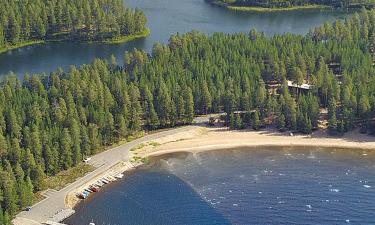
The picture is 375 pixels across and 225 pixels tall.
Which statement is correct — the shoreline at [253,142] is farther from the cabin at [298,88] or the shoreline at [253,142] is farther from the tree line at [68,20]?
the tree line at [68,20]

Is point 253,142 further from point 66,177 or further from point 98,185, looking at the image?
point 66,177


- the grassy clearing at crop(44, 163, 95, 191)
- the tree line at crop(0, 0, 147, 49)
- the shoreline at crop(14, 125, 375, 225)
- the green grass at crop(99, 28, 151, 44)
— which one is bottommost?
the grassy clearing at crop(44, 163, 95, 191)

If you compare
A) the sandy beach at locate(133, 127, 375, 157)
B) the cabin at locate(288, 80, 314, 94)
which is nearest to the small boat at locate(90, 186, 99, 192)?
the sandy beach at locate(133, 127, 375, 157)

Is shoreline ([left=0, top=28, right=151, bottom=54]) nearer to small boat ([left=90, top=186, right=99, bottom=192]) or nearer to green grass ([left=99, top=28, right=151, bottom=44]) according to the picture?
green grass ([left=99, top=28, right=151, bottom=44])

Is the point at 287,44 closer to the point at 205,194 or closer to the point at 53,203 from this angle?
the point at 205,194

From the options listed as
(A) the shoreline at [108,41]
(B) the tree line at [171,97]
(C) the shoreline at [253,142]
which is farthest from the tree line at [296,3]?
(C) the shoreline at [253,142]

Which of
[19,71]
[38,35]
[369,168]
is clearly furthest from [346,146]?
[38,35]

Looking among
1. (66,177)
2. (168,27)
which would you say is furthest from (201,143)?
(168,27)
